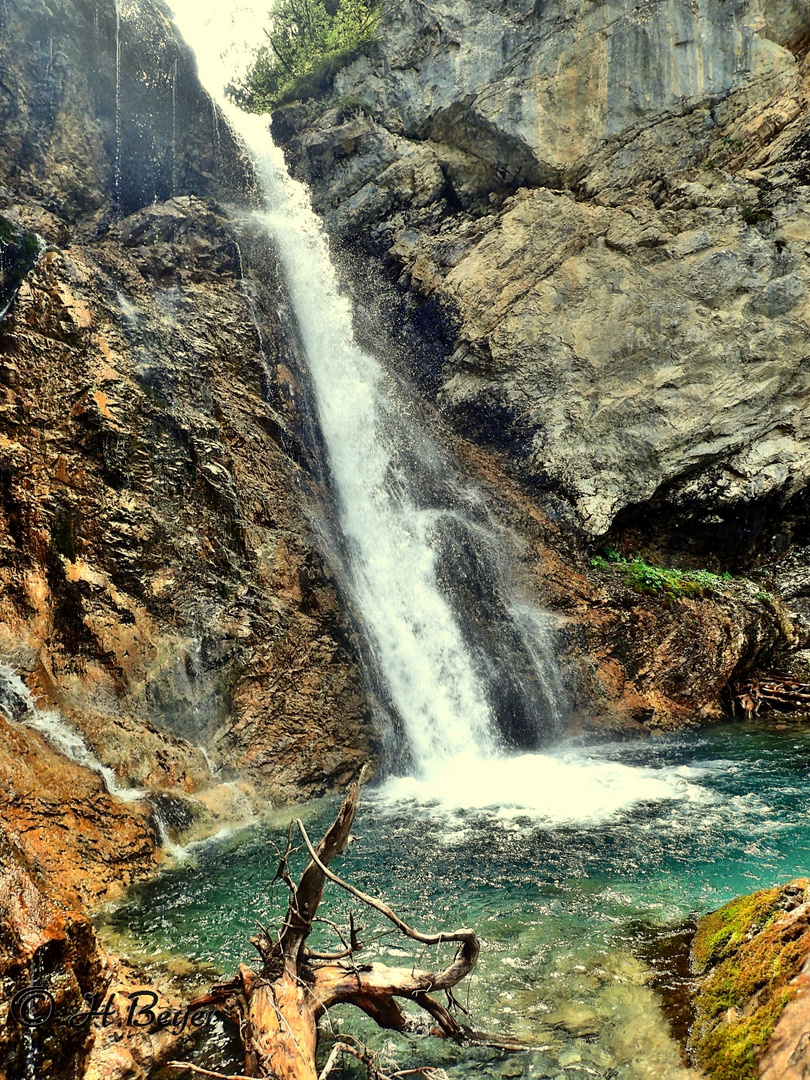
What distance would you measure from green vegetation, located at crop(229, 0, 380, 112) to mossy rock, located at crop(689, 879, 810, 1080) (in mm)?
21588

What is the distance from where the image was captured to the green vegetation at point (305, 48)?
1762 centimetres

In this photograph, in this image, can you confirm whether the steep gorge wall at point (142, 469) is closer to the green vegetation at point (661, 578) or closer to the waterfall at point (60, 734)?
the waterfall at point (60, 734)

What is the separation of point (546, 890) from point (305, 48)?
72.5ft

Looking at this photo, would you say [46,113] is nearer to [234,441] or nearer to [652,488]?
[234,441]

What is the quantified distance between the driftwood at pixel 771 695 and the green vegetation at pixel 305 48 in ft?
63.1

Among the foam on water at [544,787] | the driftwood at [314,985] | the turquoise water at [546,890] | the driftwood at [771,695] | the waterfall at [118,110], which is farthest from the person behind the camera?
the waterfall at [118,110]

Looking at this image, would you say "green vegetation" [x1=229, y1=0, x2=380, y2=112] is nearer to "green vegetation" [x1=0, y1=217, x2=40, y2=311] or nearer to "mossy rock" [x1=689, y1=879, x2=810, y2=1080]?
"green vegetation" [x1=0, y1=217, x2=40, y2=311]

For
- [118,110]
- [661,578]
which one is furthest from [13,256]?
[661,578]

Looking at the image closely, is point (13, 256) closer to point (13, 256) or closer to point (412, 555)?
point (13, 256)

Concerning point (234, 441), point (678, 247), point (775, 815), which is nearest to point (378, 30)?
point (678, 247)

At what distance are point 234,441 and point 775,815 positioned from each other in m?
9.49

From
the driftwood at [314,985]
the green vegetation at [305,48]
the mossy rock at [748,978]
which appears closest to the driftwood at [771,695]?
the mossy rock at [748,978]

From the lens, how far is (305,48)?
18.2m

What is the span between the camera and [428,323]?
50.3 ft
